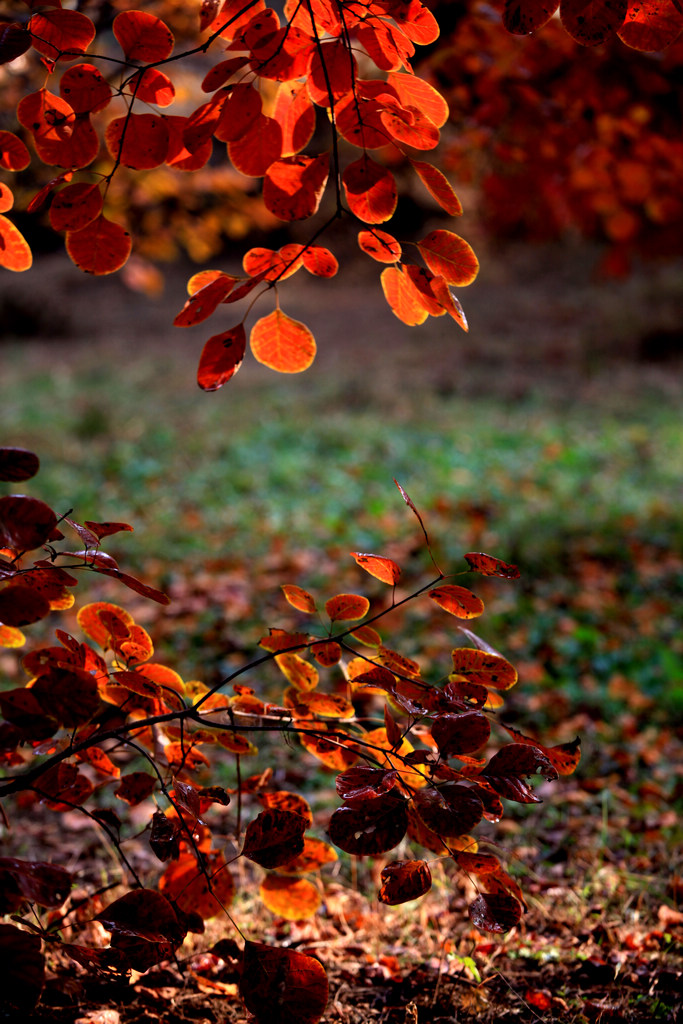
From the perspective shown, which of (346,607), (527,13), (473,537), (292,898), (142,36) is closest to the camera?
(527,13)

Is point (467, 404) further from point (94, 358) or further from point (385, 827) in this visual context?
point (385, 827)

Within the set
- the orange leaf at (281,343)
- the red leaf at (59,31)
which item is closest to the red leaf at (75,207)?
the red leaf at (59,31)

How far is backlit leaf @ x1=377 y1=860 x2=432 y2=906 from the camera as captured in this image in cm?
102

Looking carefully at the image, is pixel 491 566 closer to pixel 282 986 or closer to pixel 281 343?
pixel 281 343

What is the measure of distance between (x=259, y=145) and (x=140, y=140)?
0.17 m

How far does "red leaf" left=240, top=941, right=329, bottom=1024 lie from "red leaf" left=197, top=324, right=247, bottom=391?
2.56ft

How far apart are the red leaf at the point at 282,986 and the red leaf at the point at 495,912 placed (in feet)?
0.75

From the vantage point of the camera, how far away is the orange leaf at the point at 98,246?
107 cm

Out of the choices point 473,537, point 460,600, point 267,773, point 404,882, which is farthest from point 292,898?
point 473,537

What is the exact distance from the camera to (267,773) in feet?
4.58

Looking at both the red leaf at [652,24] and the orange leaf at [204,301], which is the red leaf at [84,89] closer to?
the orange leaf at [204,301]

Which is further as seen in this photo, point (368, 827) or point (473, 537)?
point (473, 537)

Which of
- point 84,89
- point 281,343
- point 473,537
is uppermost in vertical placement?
point 84,89

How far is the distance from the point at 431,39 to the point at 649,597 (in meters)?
3.53
